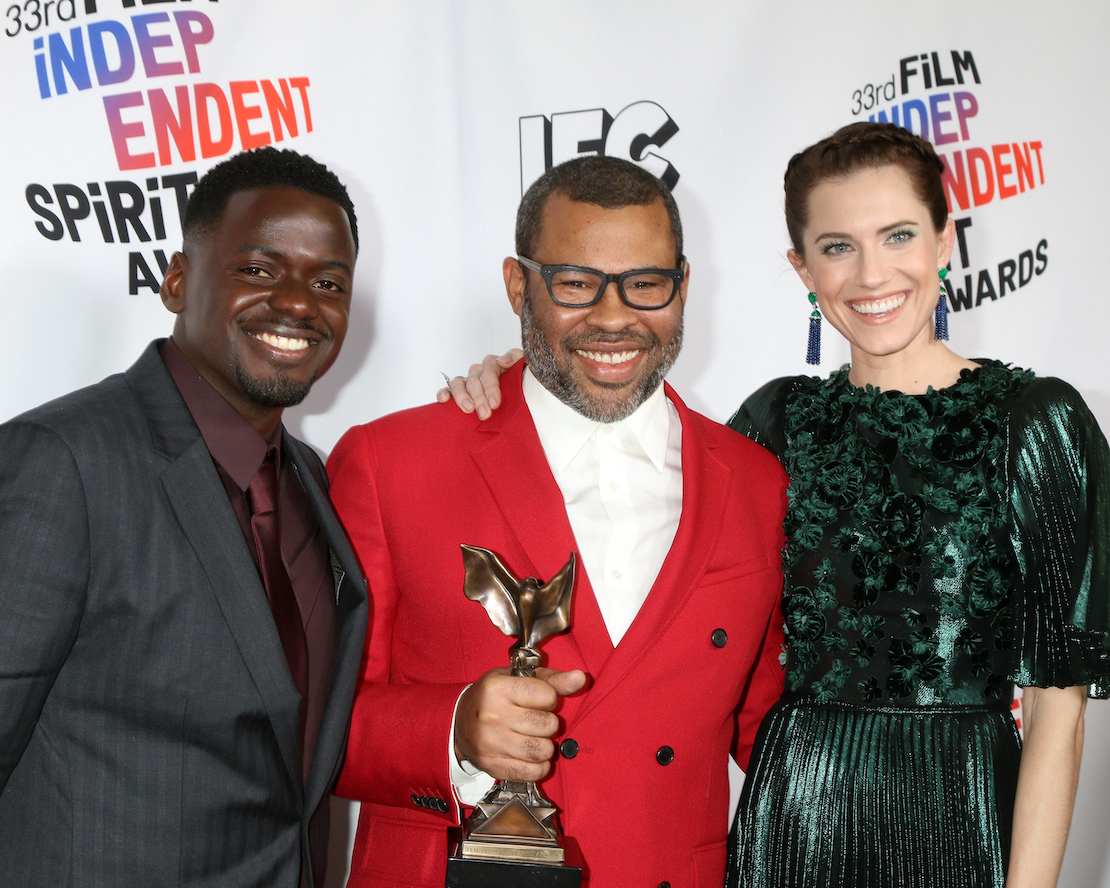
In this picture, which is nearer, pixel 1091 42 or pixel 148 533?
pixel 148 533

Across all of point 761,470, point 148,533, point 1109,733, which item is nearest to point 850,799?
point 761,470

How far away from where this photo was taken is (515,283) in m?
2.05

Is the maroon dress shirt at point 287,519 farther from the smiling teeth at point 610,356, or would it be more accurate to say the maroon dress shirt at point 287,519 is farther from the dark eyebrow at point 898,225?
the dark eyebrow at point 898,225

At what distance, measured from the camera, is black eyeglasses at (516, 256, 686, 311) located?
6.19ft

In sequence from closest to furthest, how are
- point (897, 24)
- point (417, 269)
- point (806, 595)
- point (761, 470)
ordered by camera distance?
1. point (806, 595)
2. point (761, 470)
3. point (417, 269)
4. point (897, 24)

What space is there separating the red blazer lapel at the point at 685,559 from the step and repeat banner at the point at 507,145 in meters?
1.26

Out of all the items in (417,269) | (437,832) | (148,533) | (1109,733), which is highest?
(417,269)

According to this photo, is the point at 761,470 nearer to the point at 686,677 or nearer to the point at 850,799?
the point at 686,677

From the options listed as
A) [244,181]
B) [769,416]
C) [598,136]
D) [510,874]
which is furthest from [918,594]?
[598,136]

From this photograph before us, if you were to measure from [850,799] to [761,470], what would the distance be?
652mm

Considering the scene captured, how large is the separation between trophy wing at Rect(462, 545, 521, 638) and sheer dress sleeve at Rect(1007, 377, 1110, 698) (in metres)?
0.92

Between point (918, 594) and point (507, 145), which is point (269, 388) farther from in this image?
point (507, 145)

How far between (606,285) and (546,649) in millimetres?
676

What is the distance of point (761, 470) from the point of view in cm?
208
